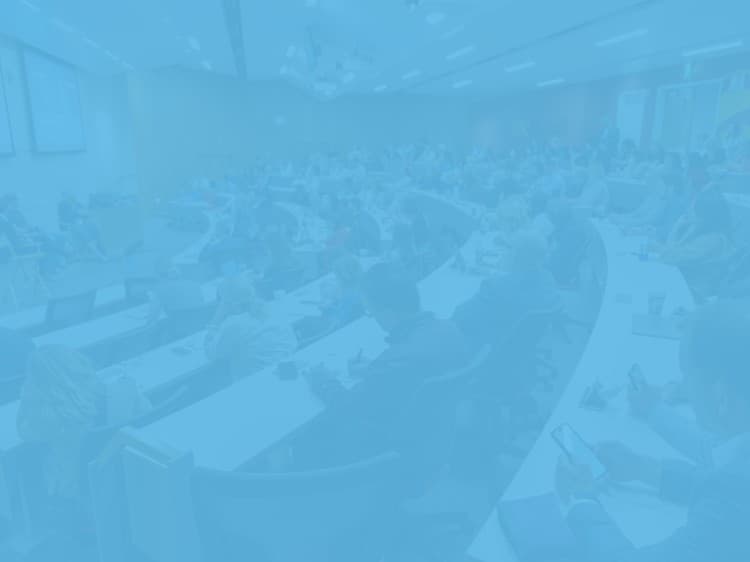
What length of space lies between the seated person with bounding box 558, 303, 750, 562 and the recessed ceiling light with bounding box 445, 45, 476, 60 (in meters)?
11.8

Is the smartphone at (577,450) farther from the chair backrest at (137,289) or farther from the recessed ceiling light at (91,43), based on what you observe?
the recessed ceiling light at (91,43)

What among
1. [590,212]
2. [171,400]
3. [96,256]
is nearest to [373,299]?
[171,400]

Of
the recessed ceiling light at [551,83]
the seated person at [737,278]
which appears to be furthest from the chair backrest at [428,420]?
the recessed ceiling light at [551,83]

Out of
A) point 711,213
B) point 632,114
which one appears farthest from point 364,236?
point 632,114

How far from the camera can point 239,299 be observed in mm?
3752

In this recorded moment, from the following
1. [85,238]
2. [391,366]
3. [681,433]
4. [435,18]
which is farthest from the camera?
[85,238]

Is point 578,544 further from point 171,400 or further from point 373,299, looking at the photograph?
point 171,400

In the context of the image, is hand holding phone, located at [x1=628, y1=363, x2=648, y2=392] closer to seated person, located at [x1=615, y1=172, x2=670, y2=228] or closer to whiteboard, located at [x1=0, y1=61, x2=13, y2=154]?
seated person, located at [x1=615, y1=172, x2=670, y2=228]

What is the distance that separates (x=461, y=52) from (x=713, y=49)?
5.60 metres

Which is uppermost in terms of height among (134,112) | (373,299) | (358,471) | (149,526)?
(134,112)

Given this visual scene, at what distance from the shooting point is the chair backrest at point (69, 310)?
4391 mm

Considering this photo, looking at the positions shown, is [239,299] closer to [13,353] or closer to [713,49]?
[13,353]

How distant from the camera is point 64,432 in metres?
2.53

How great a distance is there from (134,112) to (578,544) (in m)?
18.0
